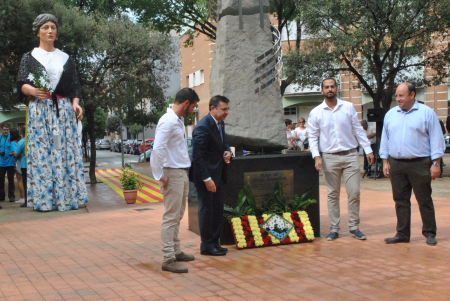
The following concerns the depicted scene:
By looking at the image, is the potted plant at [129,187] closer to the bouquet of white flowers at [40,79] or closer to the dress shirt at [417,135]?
the bouquet of white flowers at [40,79]

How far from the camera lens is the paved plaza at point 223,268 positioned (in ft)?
15.3

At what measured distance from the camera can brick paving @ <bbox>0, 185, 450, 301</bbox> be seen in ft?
15.3

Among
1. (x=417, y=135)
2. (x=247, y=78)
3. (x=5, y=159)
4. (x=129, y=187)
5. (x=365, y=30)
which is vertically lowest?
(x=129, y=187)

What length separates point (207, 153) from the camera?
6.08 meters

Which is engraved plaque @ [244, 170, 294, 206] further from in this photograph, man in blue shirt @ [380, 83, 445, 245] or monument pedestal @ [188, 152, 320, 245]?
man in blue shirt @ [380, 83, 445, 245]

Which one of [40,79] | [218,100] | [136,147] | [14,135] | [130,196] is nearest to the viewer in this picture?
[218,100]

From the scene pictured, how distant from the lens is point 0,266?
234 inches

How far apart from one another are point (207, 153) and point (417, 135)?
2.62 meters

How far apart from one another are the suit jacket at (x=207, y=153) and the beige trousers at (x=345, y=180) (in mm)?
1519

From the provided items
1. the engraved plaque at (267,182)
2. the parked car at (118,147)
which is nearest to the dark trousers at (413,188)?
the engraved plaque at (267,182)

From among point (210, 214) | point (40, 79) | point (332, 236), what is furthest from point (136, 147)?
point (210, 214)

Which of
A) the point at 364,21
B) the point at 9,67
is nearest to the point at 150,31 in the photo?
the point at 9,67

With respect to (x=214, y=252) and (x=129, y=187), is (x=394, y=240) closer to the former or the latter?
(x=214, y=252)

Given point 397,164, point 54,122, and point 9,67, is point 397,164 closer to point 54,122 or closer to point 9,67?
point 54,122
